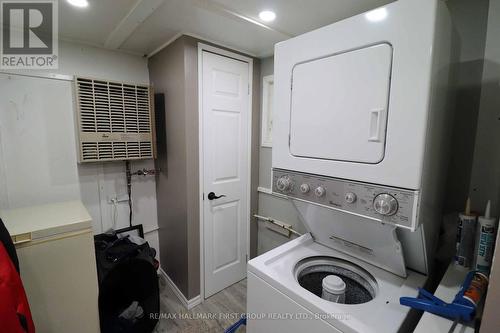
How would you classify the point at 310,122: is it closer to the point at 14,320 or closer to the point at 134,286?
the point at 14,320

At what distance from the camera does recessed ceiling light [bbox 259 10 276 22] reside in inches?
54.8

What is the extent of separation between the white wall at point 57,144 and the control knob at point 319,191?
1.88 metres

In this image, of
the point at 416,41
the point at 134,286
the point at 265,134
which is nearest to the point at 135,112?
the point at 265,134

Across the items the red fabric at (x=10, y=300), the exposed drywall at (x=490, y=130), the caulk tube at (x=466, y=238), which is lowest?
the red fabric at (x=10, y=300)

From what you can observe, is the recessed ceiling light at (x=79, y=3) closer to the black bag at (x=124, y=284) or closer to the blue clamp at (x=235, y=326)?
the black bag at (x=124, y=284)

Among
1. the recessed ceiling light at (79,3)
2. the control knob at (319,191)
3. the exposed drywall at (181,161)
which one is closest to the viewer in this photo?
the control knob at (319,191)

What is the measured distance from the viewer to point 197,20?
5.02 ft

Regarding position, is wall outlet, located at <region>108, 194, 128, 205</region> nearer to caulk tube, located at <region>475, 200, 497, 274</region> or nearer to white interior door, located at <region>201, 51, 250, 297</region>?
white interior door, located at <region>201, 51, 250, 297</region>

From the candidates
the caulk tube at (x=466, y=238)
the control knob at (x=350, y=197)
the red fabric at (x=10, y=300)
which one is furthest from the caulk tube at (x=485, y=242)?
the red fabric at (x=10, y=300)

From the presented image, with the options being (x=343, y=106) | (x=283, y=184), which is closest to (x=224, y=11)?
A: (x=343, y=106)

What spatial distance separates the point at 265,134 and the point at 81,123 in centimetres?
153

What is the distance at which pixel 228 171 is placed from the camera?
86.5 inches

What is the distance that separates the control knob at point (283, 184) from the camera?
1.20m

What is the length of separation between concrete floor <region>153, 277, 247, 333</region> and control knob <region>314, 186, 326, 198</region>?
1494mm
